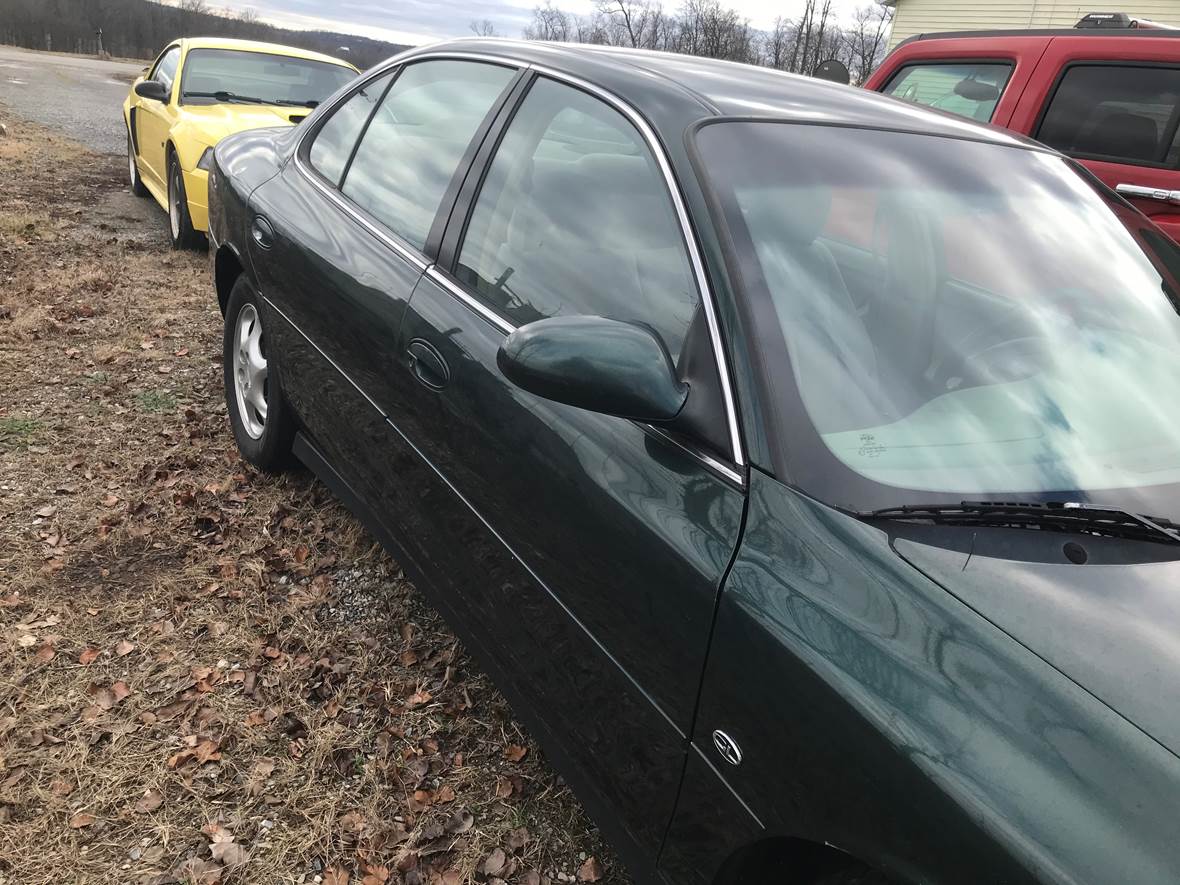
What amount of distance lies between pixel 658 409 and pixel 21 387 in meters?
4.26

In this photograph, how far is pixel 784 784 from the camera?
4.38ft

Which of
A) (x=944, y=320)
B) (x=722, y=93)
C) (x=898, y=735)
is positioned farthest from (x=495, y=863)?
(x=722, y=93)

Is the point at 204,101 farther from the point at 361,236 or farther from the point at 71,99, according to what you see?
the point at 71,99

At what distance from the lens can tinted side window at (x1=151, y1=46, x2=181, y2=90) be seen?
298 inches

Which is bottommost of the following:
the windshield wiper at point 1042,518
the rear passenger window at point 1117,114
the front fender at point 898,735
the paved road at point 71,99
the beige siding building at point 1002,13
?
the paved road at point 71,99

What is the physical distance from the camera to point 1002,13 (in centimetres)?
1695

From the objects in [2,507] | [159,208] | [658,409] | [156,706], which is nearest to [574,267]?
[658,409]

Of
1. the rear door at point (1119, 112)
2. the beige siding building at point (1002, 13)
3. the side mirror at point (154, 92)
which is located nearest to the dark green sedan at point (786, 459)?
the rear door at point (1119, 112)

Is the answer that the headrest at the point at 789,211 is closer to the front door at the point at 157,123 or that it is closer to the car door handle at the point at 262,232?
the car door handle at the point at 262,232

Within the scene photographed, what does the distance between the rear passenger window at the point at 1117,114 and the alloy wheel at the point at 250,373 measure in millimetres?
4140

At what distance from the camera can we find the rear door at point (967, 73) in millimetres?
4812

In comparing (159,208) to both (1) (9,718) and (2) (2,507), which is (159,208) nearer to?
(2) (2,507)

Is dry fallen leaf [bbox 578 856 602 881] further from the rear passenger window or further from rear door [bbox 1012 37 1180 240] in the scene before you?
the rear passenger window

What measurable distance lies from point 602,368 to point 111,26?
75613 millimetres
